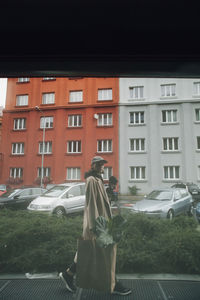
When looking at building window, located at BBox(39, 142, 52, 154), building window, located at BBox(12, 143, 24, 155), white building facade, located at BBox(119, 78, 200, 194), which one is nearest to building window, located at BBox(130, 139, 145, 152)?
white building facade, located at BBox(119, 78, 200, 194)

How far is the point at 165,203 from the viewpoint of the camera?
2.24 m

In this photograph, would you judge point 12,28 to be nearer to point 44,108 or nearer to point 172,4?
point 44,108

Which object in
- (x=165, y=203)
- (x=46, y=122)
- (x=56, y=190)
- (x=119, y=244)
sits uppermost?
(x=46, y=122)

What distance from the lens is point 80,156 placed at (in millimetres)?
2266

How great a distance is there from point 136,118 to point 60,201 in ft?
3.93

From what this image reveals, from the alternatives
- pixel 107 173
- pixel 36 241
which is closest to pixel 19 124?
pixel 107 173

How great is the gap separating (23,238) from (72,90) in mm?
1644

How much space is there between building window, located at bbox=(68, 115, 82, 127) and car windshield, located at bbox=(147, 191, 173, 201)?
3.52 ft

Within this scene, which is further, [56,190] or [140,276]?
[56,190]

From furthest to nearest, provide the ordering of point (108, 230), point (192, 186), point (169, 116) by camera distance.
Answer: point (169, 116), point (192, 186), point (108, 230)

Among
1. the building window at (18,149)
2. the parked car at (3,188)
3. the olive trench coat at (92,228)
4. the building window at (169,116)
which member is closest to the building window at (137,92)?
the building window at (169,116)

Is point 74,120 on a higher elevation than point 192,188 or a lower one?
higher

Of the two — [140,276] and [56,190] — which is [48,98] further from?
[140,276]

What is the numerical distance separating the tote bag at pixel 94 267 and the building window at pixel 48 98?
1539mm
